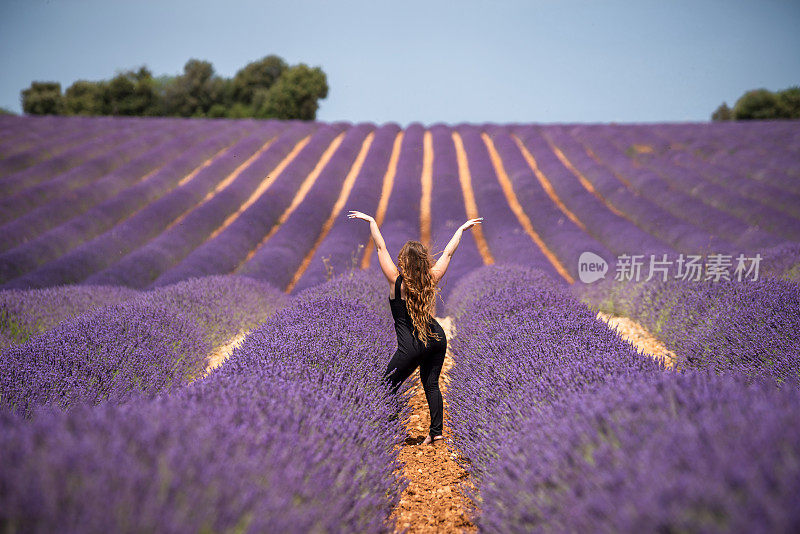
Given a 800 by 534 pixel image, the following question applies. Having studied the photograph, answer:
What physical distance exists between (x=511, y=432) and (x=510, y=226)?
8419mm

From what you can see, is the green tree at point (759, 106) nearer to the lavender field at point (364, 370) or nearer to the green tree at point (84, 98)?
the lavender field at point (364, 370)

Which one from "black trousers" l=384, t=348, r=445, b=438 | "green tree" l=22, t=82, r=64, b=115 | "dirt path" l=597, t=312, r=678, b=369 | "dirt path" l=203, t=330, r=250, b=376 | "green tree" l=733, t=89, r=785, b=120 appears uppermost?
"green tree" l=733, t=89, r=785, b=120

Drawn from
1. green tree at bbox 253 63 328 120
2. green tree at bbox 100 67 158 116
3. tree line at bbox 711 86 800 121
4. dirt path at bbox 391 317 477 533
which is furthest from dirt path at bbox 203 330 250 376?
tree line at bbox 711 86 800 121

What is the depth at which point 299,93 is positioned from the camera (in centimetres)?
2798

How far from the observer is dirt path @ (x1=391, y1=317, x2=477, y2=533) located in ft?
7.33

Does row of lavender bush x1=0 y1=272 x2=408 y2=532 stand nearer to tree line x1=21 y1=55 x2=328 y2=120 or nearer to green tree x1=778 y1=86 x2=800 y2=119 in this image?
tree line x1=21 y1=55 x2=328 y2=120

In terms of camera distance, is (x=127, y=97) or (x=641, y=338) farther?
(x=127, y=97)

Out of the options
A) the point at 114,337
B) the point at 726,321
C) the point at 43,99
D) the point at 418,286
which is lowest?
the point at 114,337

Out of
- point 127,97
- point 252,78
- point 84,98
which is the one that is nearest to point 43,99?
point 84,98

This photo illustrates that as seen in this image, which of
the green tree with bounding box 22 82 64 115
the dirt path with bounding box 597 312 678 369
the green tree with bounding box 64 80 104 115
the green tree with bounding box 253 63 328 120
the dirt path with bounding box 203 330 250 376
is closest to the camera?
the dirt path with bounding box 203 330 250 376

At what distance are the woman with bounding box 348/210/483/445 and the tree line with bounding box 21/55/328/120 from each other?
27.7 metres

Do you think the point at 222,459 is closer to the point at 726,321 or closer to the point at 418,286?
the point at 418,286

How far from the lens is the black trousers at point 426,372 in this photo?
2.88 m

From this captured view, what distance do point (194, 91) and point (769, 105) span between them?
36.3 m
